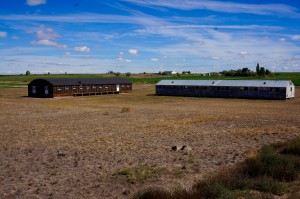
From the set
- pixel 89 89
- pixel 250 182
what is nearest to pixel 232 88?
pixel 89 89

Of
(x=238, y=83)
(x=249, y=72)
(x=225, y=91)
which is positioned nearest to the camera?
(x=238, y=83)

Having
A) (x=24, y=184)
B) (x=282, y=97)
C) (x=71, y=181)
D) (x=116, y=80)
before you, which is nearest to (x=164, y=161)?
(x=71, y=181)

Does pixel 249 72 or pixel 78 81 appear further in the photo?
pixel 249 72

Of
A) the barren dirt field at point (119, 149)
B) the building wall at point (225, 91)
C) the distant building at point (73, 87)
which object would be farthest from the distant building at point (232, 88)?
the barren dirt field at point (119, 149)

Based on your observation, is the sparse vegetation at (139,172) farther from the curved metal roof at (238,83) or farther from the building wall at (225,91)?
the curved metal roof at (238,83)

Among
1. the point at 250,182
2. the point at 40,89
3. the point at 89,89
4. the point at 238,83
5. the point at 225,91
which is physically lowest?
the point at 250,182

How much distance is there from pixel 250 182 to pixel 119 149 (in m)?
8.83

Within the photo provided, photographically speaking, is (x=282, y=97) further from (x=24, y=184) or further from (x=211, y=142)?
(x=24, y=184)

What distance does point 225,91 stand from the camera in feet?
196

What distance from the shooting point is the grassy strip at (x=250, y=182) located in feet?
35.3

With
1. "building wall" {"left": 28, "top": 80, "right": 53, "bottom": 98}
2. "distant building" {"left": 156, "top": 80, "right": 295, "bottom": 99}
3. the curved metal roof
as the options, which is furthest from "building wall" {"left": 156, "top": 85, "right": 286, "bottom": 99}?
"building wall" {"left": 28, "top": 80, "right": 53, "bottom": 98}

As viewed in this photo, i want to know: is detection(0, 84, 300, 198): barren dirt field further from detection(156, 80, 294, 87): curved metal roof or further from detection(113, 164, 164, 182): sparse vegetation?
detection(156, 80, 294, 87): curved metal roof

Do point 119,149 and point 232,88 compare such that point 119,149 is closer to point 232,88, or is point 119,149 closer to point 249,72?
point 232,88

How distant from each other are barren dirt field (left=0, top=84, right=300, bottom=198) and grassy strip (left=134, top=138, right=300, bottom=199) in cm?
122
